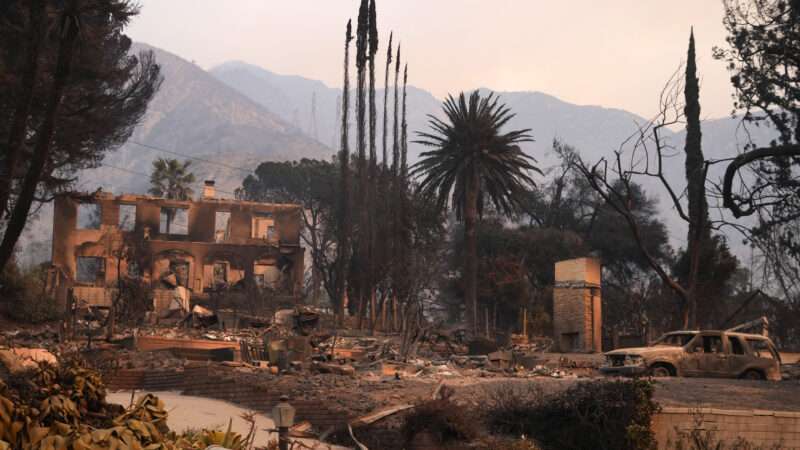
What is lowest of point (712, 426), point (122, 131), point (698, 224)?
point (712, 426)

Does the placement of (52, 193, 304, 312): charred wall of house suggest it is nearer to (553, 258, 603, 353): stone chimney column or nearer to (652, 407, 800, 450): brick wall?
(553, 258, 603, 353): stone chimney column

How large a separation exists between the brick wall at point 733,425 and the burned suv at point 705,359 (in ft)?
23.6

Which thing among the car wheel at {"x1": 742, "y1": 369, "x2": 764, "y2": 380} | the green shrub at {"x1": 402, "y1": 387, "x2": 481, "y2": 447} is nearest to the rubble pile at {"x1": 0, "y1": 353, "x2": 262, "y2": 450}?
the green shrub at {"x1": 402, "y1": 387, "x2": 481, "y2": 447}

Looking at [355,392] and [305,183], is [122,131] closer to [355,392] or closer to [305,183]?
[355,392]

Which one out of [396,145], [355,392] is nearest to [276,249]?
[396,145]

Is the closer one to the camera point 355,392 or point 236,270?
point 355,392

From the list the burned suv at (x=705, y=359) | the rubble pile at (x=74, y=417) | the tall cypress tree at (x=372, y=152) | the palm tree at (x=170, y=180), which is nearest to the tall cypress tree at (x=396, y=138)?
the tall cypress tree at (x=372, y=152)

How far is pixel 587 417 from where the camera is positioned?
16688mm

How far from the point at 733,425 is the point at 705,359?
27.0ft

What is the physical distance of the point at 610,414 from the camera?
54.7 ft

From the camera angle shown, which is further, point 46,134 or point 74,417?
point 46,134

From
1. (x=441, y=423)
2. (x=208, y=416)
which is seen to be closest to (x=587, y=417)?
(x=441, y=423)

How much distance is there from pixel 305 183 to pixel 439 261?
22.5 metres

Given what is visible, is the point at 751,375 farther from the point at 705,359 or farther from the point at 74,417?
the point at 74,417
